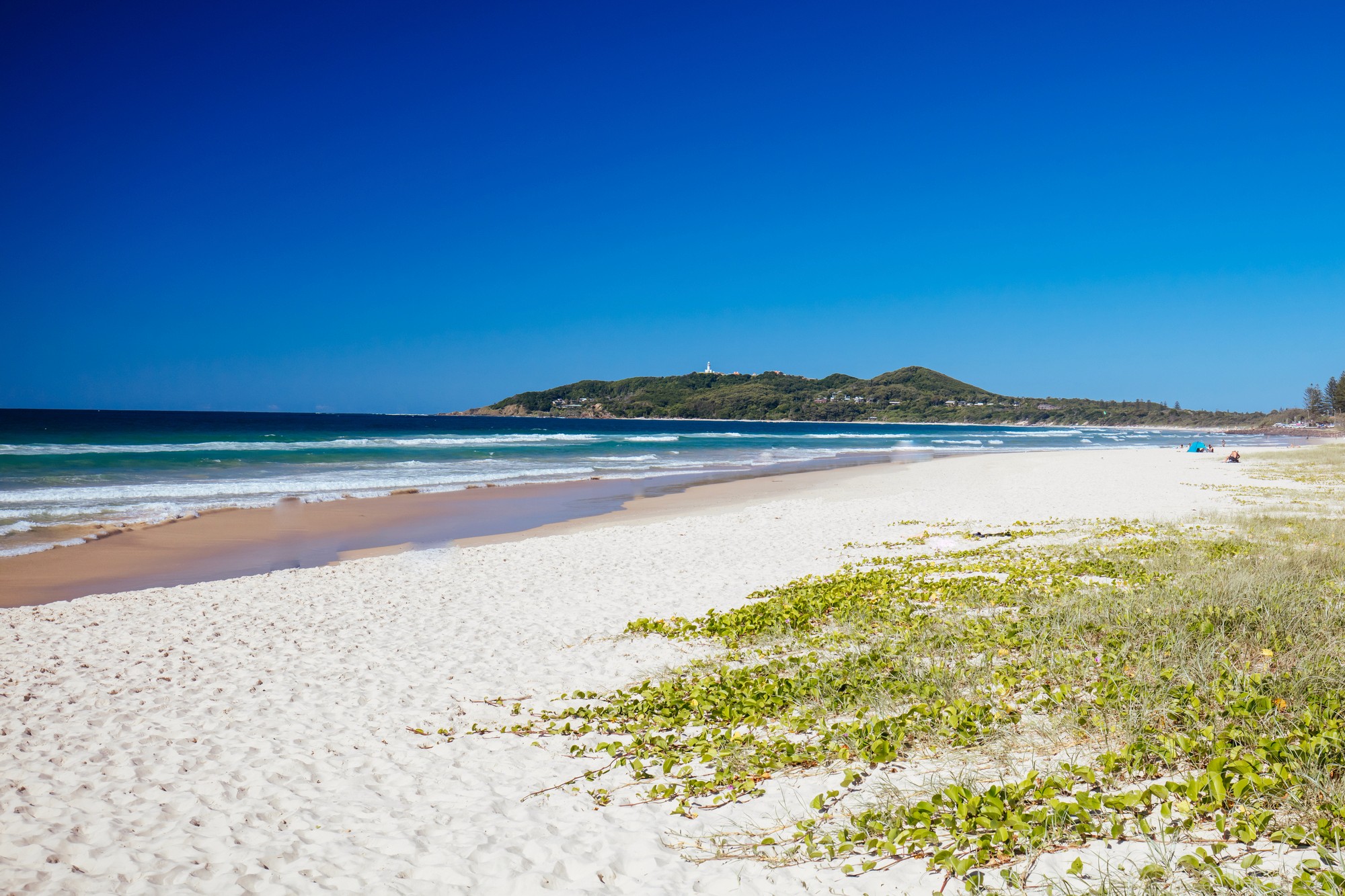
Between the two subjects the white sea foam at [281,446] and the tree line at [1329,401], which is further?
the tree line at [1329,401]

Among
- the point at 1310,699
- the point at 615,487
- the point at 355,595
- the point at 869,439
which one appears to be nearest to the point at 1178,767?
the point at 1310,699

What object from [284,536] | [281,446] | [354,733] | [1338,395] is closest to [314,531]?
[284,536]

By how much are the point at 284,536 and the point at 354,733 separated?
494 inches

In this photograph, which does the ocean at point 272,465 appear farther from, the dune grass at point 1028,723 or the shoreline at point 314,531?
the dune grass at point 1028,723

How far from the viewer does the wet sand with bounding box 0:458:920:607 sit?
12609 millimetres

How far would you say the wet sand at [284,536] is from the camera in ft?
41.4

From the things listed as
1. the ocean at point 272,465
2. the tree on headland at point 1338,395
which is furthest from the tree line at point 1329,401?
the ocean at point 272,465

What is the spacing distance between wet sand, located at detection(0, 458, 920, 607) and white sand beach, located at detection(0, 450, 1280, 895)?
164 centimetres

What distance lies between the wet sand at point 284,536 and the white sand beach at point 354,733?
164 cm

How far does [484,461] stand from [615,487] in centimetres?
1521

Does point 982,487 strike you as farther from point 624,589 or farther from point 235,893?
point 235,893

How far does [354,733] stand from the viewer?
241 inches

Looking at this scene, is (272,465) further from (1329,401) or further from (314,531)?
(1329,401)

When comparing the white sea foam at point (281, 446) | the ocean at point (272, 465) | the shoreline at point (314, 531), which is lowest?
the shoreline at point (314, 531)
